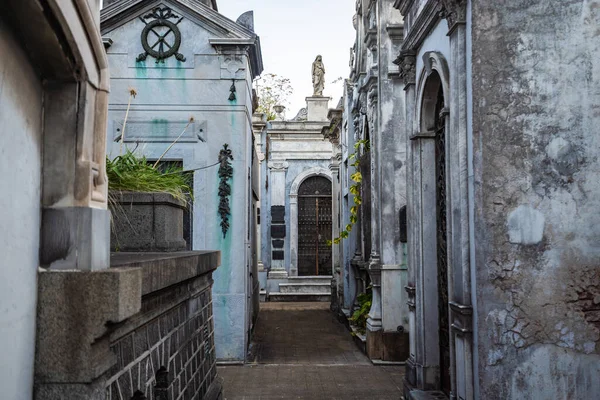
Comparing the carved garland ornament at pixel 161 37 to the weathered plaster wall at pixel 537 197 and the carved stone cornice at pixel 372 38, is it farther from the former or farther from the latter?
the weathered plaster wall at pixel 537 197

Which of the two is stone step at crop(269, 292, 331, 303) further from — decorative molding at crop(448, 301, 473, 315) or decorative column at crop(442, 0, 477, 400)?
decorative molding at crop(448, 301, 473, 315)

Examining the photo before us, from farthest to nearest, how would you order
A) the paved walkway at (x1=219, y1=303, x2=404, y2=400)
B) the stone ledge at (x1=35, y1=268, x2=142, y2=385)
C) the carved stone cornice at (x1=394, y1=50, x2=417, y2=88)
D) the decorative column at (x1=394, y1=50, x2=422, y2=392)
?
1. the paved walkway at (x1=219, y1=303, x2=404, y2=400)
2. the carved stone cornice at (x1=394, y1=50, x2=417, y2=88)
3. the decorative column at (x1=394, y1=50, x2=422, y2=392)
4. the stone ledge at (x1=35, y1=268, x2=142, y2=385)

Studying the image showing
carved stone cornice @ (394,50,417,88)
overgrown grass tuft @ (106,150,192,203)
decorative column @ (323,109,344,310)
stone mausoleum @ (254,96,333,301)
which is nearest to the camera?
overgrown grass tuft @ (106,150,192,203)

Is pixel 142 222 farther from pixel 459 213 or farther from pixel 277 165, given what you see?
pixel 277 165

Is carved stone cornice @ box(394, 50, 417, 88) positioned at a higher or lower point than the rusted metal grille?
higher

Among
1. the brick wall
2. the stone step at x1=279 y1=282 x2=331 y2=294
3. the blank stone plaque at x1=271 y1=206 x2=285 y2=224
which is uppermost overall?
the blank stone plaque at x1=271 y1=206 x2=285 y2=224

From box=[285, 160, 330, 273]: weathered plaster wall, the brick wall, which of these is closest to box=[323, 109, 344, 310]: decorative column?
box=[285, 160, 330, 273]: weathered plaster wall

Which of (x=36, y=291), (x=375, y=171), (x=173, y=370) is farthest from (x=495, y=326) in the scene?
(x=375, y=171)

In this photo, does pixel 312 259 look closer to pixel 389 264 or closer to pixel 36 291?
pixel 389 264

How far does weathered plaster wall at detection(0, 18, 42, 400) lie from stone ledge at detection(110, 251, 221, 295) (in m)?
0.62

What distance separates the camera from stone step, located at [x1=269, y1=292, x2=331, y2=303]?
1845cm

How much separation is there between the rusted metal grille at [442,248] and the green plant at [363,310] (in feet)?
14.0

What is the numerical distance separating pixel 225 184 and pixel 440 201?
159 inches

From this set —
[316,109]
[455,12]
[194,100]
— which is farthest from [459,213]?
Result: [316,109]
